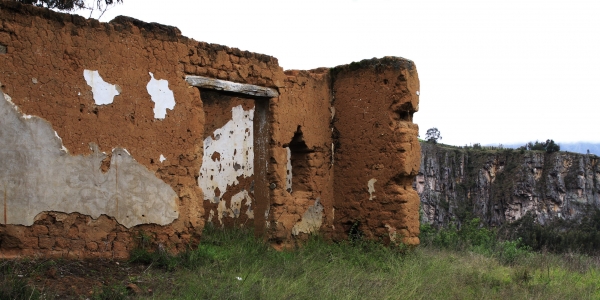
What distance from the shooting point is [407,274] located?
7082 millimetres

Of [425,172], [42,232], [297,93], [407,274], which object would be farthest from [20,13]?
[425,172]

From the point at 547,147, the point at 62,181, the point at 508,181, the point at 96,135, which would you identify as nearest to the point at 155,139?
the point at 96,135

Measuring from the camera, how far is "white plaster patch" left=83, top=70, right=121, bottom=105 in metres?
6.14

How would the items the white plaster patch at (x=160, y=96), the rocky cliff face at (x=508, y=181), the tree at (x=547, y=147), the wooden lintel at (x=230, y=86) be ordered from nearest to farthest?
the white plaster patch at (x=160, y=96)
the wooden lintel at (x=230, y=86)
the rocky cliff face at (x=508, y=181)
the tree at (x=547, y=147)

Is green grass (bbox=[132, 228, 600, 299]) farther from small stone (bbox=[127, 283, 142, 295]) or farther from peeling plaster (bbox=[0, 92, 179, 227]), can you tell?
peeling plaster (bbox=[0, 92, 179, 227])

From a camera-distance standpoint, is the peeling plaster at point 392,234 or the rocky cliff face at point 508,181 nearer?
the peeling plaster at point 392,234

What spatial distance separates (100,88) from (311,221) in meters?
3.66

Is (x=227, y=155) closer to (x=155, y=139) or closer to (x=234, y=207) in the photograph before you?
(x=234, y=207)

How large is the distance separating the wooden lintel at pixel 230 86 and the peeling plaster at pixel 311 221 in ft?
5.82

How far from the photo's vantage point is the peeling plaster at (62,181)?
5551 mm

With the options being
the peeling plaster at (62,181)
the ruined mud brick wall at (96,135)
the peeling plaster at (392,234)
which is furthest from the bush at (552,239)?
the peeling plaster at (62,181)

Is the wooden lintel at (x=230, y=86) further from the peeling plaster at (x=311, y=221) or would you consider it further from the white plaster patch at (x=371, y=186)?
the white plaster patch at (x=371, y=186)

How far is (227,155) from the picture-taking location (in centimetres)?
1073

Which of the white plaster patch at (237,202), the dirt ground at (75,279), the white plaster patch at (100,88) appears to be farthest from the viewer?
the white plaster patch at (237,202)
